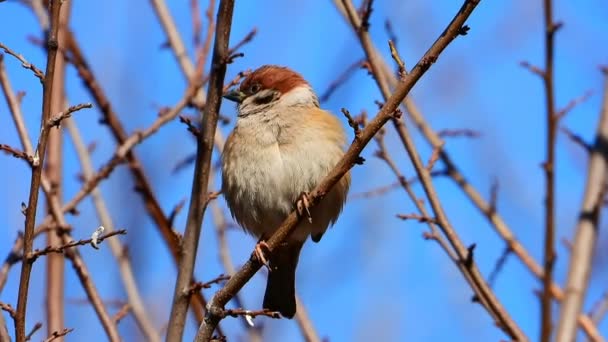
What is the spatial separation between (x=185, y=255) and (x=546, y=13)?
1680mm

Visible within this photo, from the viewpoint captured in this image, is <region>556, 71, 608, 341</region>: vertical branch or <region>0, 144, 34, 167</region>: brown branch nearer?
<region>0, 144, 34, 167</region>: brown branch

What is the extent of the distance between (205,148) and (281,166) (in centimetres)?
106

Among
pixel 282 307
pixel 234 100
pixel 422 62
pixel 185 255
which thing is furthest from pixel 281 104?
pixel 422 62

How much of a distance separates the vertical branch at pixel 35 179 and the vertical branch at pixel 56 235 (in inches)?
33.8

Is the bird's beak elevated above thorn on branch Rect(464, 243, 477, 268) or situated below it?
above

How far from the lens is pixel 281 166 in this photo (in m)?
3.60

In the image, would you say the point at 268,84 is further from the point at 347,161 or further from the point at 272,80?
the point at 347,161

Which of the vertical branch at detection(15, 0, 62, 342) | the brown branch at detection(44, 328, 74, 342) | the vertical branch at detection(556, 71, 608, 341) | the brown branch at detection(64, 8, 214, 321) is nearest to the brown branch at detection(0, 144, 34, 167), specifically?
the vertical branch at detection(15, 0, 62, 342)

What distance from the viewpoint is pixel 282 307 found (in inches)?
150

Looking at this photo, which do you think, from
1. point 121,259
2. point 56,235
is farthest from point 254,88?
point 56,235

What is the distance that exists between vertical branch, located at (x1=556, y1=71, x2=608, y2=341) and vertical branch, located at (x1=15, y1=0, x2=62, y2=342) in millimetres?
1922

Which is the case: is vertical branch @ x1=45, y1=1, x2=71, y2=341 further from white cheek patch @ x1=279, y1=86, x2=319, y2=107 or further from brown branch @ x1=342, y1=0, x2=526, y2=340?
brown branch @ x1=342, y1=0, x2=526, y2=340

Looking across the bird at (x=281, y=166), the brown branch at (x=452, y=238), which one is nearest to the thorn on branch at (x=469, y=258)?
the brown branch at (x=452, y=238)

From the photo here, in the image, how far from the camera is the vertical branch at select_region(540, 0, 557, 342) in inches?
113
